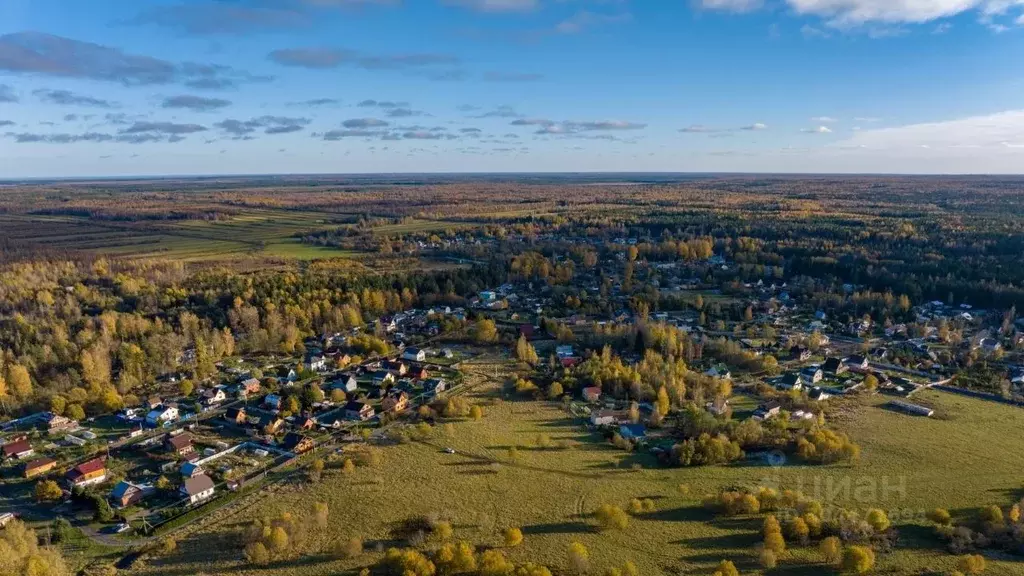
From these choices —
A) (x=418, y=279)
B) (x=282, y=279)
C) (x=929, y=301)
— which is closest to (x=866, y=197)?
(x=929, y=301)

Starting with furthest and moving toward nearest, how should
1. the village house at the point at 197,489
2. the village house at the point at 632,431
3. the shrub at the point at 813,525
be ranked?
the village house at the point at 632,431 < the village house at the point at 197,489 < the shrub at the point at 813,525

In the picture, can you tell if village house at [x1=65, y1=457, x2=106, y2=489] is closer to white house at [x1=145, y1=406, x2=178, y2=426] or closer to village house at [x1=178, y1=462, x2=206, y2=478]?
village house at [x1=178, y1=462, x2=206, y2=478]

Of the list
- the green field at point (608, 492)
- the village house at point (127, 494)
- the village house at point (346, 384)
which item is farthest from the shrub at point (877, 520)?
the village house at point (127, 494)

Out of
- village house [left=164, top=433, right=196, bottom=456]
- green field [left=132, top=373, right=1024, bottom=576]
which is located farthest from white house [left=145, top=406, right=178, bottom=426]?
green field [left=132, top=373, right=1024, bottom=576]

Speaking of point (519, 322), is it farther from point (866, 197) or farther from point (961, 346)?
point (866, 197)

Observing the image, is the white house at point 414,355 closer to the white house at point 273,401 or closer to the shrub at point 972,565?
the white house at point 273,401

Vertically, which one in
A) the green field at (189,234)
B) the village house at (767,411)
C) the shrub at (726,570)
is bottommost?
the shrub at (726,570)
